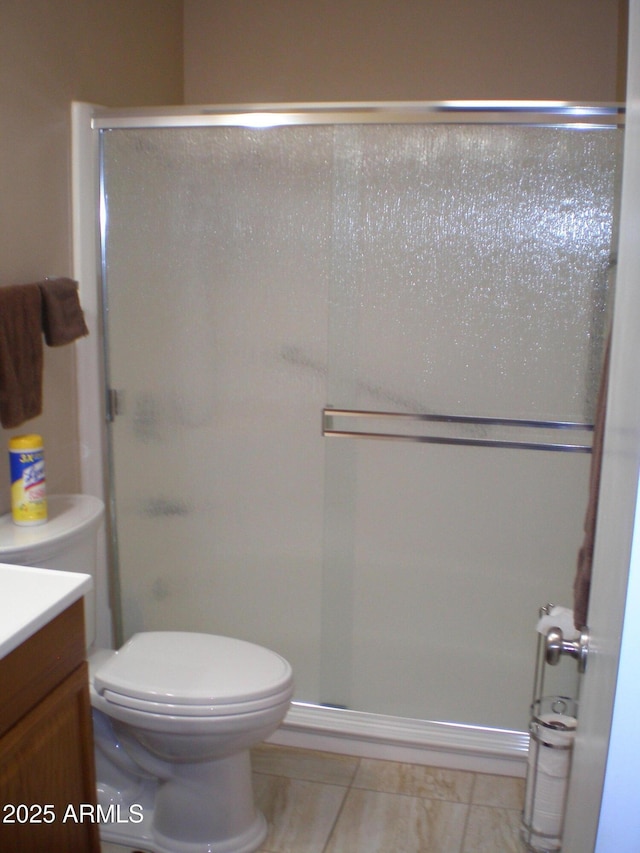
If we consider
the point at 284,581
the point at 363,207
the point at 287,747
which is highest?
the point at 363,207

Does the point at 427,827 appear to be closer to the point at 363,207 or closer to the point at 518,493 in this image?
the point at 518,493

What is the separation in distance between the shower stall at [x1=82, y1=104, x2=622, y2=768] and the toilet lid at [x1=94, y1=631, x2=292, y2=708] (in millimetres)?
457

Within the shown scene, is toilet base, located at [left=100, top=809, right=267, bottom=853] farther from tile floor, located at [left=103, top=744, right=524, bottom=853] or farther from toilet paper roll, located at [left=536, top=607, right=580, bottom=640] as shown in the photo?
toilet paper roll, located at [left=536, top=607, right=580, bottom=640]

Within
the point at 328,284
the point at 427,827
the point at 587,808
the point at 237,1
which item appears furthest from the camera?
the point at 237,1

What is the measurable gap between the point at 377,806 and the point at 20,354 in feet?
4.61

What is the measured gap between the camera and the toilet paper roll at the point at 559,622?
1.86 meters

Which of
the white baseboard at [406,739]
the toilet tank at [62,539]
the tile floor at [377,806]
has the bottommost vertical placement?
the tile floor at [377,806]

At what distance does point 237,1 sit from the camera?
2.67 metres

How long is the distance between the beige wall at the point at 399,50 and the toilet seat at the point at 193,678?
70.6 inches

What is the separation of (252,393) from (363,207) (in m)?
0.58

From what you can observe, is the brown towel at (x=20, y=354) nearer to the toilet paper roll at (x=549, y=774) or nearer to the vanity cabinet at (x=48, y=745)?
the vanity cabinet at (x=48, y=745)

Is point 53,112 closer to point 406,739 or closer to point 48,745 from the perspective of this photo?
point 48,745

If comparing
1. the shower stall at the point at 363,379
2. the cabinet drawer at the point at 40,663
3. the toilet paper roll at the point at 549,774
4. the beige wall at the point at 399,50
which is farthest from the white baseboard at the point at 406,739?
the beige wall at the point at 399,50

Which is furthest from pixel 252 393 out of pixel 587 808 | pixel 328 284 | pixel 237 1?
pixel 587 808
